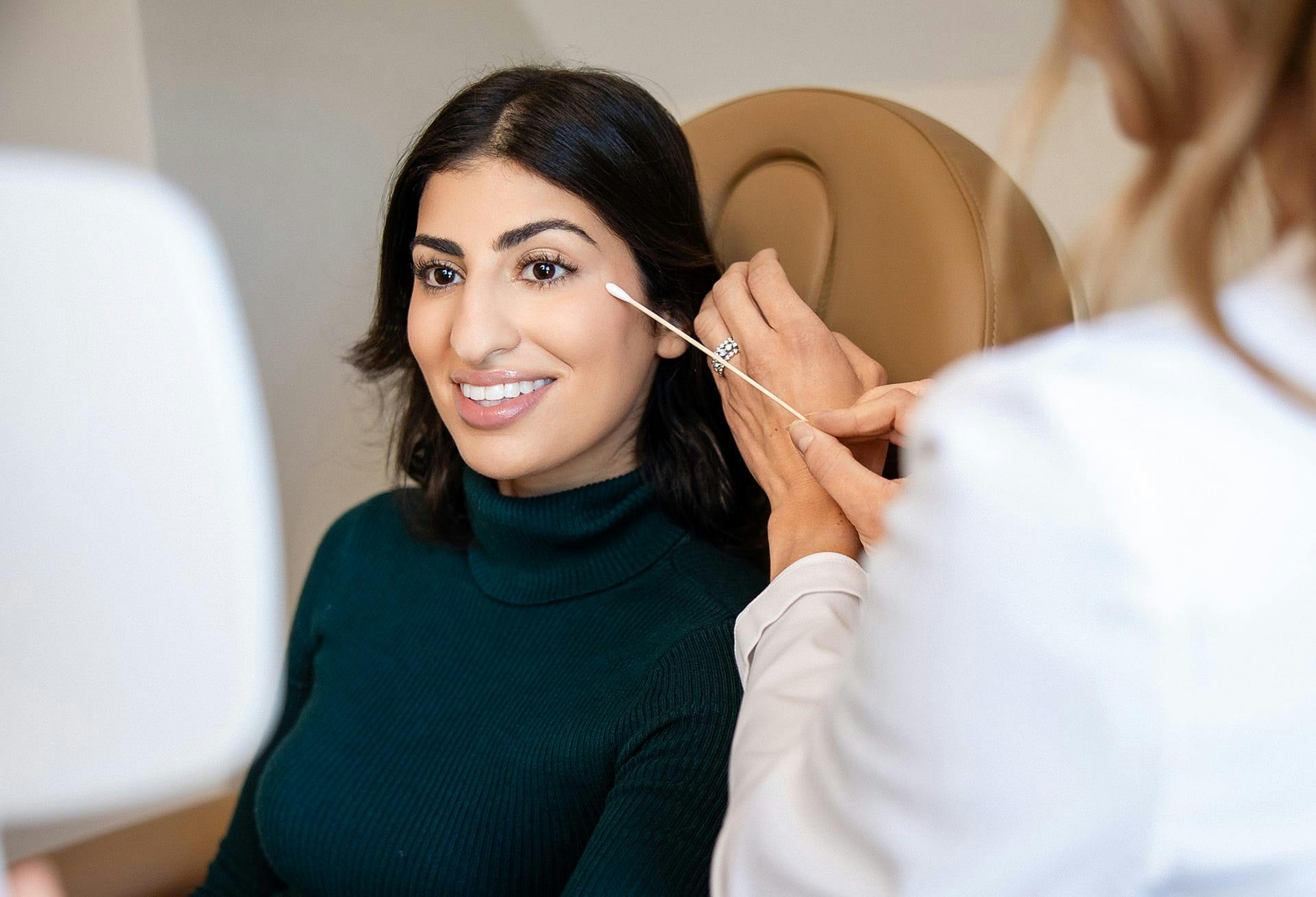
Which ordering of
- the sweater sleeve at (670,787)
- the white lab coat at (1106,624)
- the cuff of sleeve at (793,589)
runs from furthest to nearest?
the sweater sleeve at (670,787) < the cuff of sleeve at (793,589) < the white lab coat at (1106,624)

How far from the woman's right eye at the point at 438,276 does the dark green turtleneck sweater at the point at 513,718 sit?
0.22m

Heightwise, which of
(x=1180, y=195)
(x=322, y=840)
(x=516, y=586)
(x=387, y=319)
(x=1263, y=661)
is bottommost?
(x=322, y=840)

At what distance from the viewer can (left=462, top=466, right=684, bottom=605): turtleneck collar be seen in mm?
1016

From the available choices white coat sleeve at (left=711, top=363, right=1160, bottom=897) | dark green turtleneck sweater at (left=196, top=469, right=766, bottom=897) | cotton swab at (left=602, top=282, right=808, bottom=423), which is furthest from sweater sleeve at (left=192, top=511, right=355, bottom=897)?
white coat sleeve at (left=711, top=363, right=1160, bottom=897)

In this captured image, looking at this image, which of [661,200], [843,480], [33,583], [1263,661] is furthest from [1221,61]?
[661,200]

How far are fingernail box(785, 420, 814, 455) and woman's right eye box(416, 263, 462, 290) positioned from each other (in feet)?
1.28

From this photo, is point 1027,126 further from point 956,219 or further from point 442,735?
point 442,735

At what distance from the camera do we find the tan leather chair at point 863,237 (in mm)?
920

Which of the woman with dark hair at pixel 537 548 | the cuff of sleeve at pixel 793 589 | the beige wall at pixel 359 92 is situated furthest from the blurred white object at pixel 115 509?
the beige wall at pixel 359 92

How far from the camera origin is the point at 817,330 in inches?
35.5

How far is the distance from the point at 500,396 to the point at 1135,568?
701mm

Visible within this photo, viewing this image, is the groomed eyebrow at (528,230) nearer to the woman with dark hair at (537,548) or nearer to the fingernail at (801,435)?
the woman with dark hair at (537,548)

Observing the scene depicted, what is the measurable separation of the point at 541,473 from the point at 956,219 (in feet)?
1.52

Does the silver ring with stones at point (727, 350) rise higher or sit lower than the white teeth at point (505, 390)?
higher
